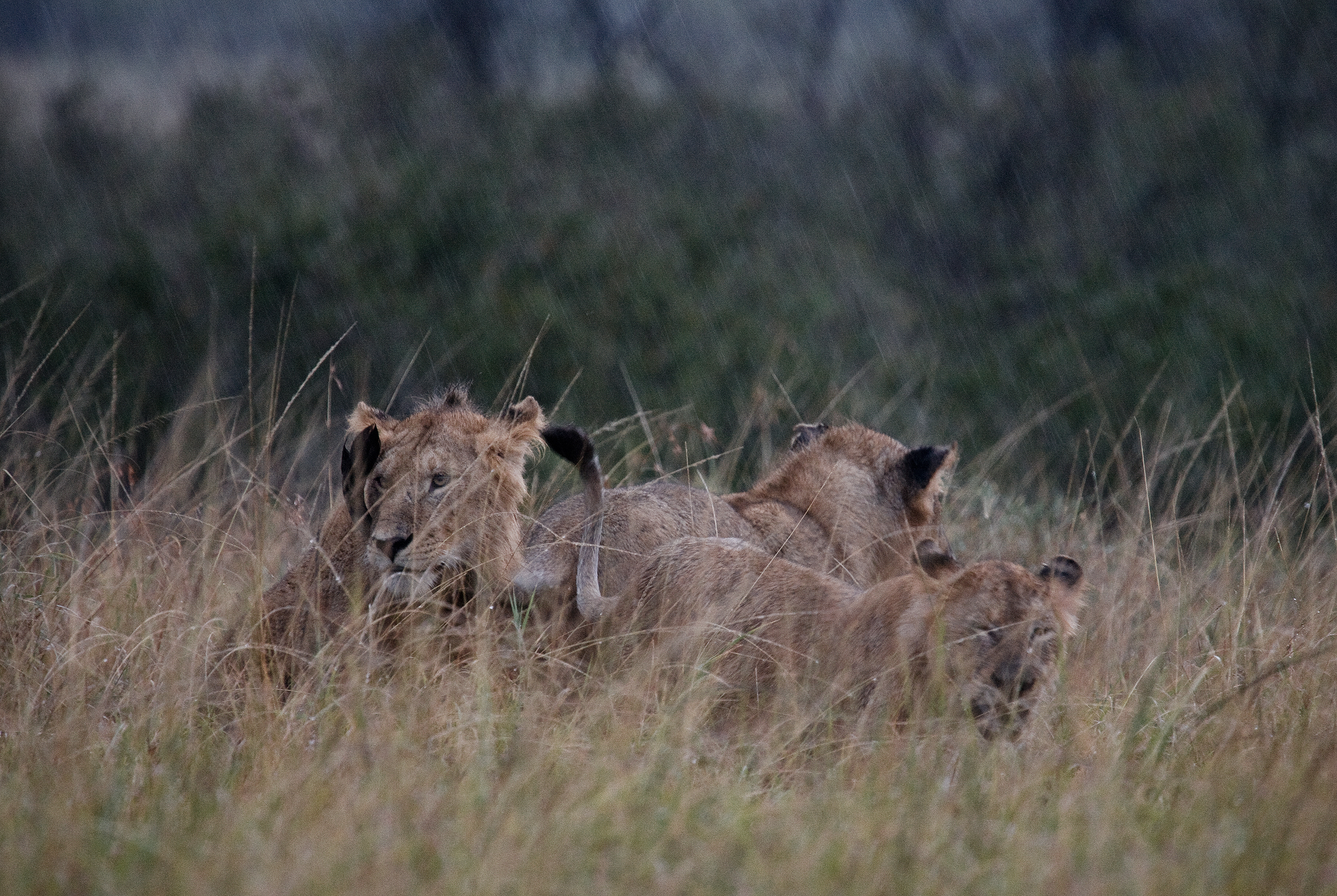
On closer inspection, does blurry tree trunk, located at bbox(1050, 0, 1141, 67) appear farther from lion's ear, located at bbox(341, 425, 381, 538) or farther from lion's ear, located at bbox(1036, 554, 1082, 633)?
lion's ear, located at bbox(341, 425, 381, 538)

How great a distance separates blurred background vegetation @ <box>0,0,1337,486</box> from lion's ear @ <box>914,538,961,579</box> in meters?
3.60

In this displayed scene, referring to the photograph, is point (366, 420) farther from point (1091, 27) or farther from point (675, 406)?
point (1091, 27)

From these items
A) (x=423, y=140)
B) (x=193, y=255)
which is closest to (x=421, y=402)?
(x=193, y=255)

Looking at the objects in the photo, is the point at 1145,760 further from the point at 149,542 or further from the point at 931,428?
the point at 931,428

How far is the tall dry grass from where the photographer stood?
2740 millimetres

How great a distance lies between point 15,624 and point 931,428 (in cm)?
910

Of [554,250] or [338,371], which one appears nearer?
[338,371]

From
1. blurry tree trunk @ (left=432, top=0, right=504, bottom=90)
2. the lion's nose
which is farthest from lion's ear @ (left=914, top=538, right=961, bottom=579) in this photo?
blurry tree trunk @ (left=432, top=0, right=504, bottom=90)

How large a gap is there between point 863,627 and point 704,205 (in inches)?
449

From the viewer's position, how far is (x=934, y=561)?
394 cm

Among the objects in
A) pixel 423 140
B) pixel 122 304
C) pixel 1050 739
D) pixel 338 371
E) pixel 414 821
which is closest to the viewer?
pixel 414 821

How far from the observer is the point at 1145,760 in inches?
147

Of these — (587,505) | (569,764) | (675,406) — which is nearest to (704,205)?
(675,406)

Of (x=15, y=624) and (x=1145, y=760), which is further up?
(x=15, y=624)
